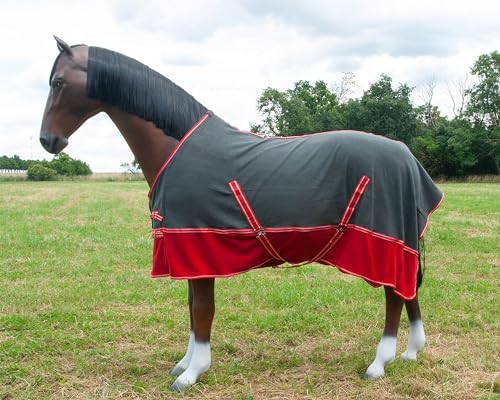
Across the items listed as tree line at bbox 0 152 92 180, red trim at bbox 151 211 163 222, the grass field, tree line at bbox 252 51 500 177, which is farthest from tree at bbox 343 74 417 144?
red trim at bbox 151 211 163 222

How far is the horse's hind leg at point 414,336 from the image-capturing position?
4.05 meters

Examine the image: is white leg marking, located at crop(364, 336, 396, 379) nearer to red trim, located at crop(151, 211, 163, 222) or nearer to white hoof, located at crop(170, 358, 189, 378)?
white hoof, located at crop(170, 358, 189, 378)

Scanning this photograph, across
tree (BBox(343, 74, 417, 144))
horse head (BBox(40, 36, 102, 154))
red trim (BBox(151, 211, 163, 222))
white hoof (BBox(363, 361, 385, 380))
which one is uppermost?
tree (BBox(343, 74, 417, 144))

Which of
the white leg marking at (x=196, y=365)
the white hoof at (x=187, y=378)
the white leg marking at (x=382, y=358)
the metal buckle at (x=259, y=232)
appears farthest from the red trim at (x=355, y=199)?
the white hoof at (x=187, y=378)

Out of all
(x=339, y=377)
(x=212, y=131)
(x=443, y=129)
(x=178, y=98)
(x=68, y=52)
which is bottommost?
(x=339, y=377)

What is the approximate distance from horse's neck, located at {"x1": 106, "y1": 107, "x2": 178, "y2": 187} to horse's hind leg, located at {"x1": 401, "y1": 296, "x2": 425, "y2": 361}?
7.04 feet

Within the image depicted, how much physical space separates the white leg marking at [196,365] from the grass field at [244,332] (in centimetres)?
8

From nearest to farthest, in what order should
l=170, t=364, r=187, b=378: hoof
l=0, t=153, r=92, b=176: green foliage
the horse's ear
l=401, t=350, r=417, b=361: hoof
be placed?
the horse's ear → l=170, t=364, r=187, b=378: hoof → l=401, t=350, r=417, b=361: hoof → l=0, t=153, r=92, b=176: green foliage

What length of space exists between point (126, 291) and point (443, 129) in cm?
4080

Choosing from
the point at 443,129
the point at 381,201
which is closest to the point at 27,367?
the point at 381,201

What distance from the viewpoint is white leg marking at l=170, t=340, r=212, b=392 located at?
3674 mm

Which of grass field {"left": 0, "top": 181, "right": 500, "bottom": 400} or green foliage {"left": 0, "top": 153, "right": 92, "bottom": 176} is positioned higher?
green foliage {"left": 0, "top": 153, "right": 92, "bottom": 176}

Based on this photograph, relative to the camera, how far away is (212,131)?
3627mm

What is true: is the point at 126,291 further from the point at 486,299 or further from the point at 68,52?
the point at 486,299
